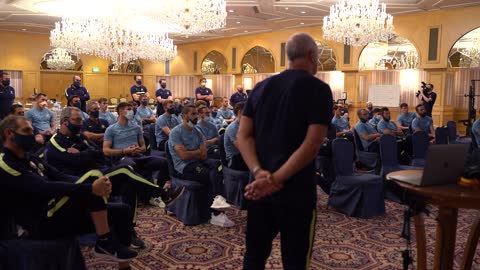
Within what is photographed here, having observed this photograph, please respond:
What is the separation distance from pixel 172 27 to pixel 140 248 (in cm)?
1214

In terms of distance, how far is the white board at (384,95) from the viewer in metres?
13.0

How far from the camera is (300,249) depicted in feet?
6.10

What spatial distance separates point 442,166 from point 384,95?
37.6 ft

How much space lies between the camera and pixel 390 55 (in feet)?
44.1

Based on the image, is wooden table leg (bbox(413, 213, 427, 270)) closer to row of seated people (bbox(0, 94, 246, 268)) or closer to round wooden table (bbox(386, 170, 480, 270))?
round wooden table (bbox(386, 170, 480, 270))

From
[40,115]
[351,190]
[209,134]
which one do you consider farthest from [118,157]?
[40,115]

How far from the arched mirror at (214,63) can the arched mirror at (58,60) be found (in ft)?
17.9

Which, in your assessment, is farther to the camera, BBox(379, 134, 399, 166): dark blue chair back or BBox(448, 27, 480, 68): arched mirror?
BBox(448, 27, 480, 68): arched mirror

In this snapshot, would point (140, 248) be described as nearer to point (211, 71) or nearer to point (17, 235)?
point (17, 235)

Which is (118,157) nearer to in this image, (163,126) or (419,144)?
(163,126)

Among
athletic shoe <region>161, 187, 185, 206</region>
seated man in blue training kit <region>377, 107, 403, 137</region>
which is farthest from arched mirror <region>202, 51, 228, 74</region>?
athletic shoe <region>161, 187, 185, 206</region>

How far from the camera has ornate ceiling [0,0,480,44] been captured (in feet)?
36.3

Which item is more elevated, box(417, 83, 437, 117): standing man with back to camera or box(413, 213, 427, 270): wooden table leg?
box(417, 83, 437, 117): standing man with back to camera

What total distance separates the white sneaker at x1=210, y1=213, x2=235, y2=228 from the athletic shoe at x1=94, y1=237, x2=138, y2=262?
1717 mm
